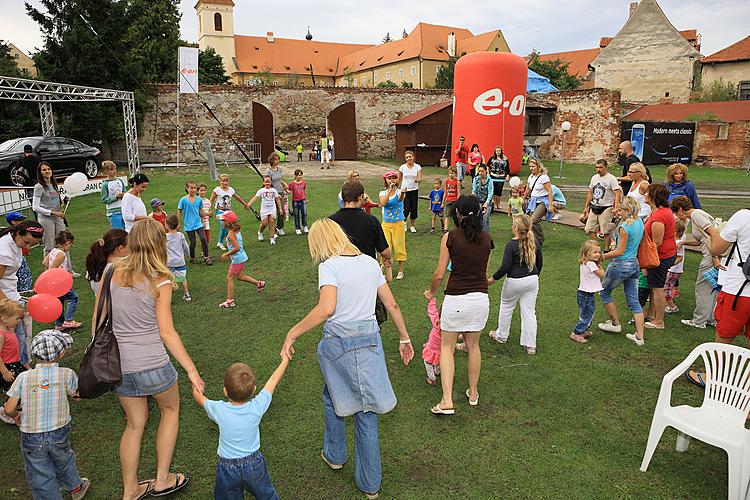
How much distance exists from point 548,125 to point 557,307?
81.4ft

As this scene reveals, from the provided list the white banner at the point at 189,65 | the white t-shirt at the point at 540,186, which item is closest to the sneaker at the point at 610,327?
the white t-shirt at the point at 540,186

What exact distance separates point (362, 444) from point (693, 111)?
3250 cm

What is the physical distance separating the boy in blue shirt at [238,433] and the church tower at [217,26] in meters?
69.3

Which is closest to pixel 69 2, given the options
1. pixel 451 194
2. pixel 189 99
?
pixel 189 99

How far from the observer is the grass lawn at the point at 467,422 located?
345cm

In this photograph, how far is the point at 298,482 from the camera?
11.4ft

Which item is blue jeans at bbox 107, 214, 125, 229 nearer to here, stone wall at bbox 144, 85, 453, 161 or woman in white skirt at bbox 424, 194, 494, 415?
woman in white skirt at bbox 424, 194, 494, 415

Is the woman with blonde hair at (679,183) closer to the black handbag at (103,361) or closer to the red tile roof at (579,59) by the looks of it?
the black handbag at (103,361)

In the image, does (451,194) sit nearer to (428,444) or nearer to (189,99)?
(428,444)

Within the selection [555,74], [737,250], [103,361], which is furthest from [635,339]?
[555,74]

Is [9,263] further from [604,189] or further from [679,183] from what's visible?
[604,189]

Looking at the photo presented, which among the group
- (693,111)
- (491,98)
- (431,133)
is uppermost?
(693,111)

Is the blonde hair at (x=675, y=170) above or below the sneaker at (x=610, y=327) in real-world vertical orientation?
above

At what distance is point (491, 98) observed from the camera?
59.3 ft
